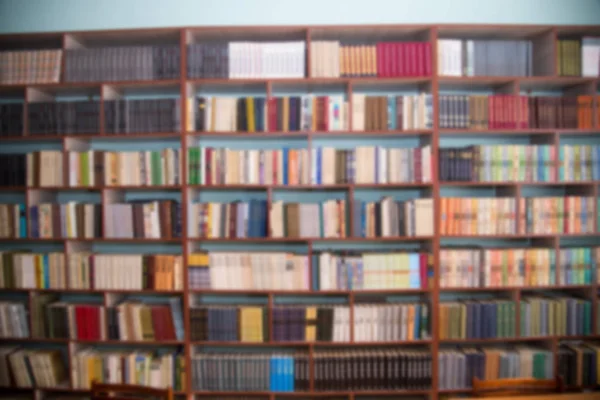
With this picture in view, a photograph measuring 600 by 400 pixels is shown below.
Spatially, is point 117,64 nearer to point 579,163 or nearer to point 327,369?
point 327,369

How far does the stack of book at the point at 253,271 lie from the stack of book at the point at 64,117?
129 centimetres

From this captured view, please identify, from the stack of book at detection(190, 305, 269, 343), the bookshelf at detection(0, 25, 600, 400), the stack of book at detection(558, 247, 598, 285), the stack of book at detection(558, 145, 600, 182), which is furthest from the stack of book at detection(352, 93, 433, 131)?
the stack of book at detection(190, 305, 269, 343)

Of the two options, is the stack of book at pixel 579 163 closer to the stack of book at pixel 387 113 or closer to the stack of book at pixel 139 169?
the stack of book at pixel 387 113

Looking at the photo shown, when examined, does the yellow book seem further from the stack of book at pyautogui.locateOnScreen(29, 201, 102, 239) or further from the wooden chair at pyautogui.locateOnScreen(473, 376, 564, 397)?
the wooden chair at pyautogui.locateOnScreen(473, 376, 564, 397)

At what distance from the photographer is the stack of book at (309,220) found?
117 inches

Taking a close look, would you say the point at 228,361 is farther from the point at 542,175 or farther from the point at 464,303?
the point at 542,175

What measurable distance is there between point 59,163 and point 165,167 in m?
0.81

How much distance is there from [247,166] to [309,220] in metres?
0.61

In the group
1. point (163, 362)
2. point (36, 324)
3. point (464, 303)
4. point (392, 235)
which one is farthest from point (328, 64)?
point (36, 324)

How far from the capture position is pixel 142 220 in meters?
3.03

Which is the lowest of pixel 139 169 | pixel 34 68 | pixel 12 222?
pixel 12 222

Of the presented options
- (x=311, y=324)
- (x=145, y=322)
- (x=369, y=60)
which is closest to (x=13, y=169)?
(x=145, y=322)

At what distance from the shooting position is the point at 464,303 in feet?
10.0

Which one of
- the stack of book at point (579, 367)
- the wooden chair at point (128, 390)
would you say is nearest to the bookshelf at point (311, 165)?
the stack of book at point (579, 367)
